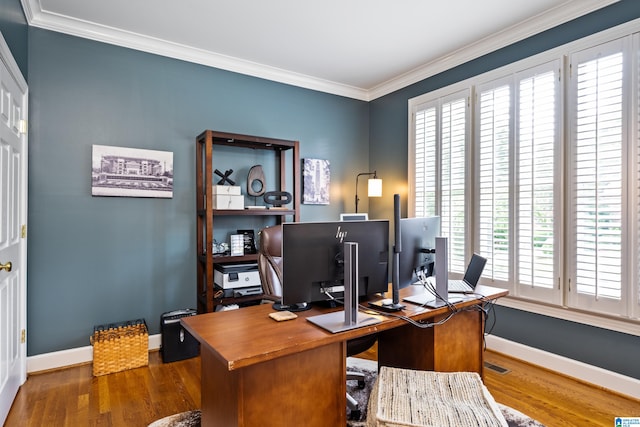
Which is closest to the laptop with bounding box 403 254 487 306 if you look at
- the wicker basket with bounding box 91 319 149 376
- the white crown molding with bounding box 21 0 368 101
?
the wicker basket with bounding box 91 319 149 376

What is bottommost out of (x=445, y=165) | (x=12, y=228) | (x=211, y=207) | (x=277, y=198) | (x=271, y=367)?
(x=271, y=367)

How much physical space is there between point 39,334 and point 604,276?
420 cm

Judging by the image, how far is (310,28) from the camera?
119 inches

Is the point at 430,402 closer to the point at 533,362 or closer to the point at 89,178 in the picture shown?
the point at 533,362

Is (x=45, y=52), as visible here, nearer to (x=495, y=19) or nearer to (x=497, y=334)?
(x=495, y=19)

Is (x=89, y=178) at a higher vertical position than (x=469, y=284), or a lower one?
higher

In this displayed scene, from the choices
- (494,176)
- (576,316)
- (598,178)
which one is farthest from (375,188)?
(576,316)

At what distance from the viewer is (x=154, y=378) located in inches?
107

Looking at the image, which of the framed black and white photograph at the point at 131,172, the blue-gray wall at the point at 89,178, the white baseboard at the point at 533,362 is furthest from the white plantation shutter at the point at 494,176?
the framed black and white photograph at the point at 131,172

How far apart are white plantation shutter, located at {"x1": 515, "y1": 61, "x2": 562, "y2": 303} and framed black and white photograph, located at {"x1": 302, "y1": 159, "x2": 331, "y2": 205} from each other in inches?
80.3

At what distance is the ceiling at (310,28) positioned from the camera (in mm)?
2666

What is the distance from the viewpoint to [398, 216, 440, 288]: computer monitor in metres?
1.96

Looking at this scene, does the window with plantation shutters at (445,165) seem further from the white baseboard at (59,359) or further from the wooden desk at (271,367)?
the white baseboard at (59,359)

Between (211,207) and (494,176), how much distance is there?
2.51 metres
